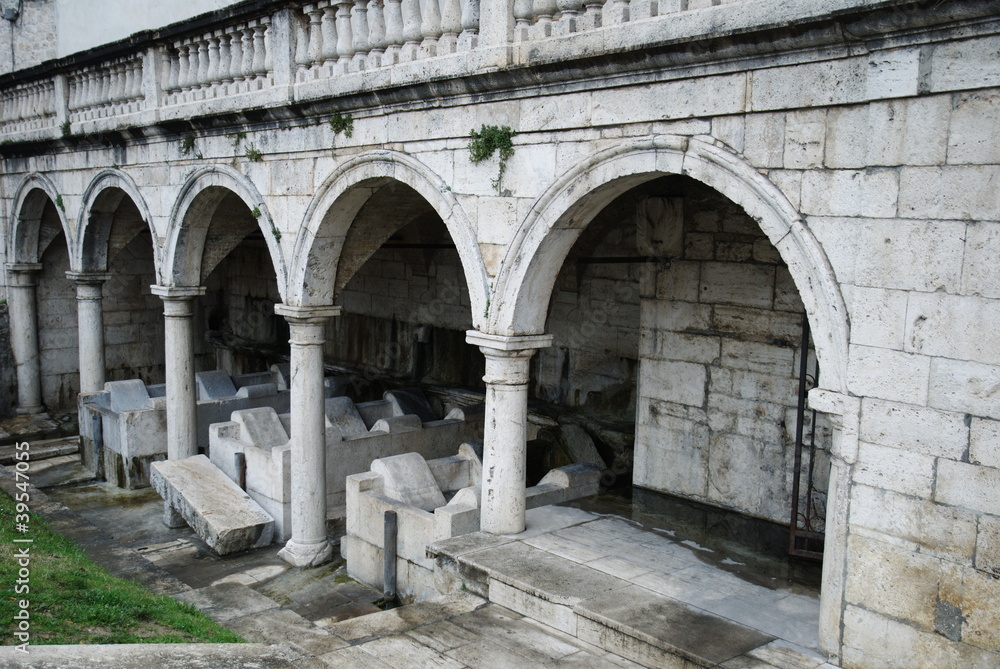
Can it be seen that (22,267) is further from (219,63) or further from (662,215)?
(662,215)

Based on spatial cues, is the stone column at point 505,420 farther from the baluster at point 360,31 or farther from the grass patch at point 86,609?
the baluster at point 360,31

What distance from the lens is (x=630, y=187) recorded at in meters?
5.45

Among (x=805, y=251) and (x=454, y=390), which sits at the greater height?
(x=805, y=251)

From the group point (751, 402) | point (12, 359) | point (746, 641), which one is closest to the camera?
point (746, 641)

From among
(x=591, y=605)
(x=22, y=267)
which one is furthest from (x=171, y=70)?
(x=591, y=605)

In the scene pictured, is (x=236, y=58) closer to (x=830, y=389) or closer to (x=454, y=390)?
(x=454, y=390)

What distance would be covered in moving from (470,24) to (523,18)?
1.58 ft

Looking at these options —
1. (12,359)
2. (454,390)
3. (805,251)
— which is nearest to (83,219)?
(12,359)

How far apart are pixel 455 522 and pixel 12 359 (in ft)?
32.7

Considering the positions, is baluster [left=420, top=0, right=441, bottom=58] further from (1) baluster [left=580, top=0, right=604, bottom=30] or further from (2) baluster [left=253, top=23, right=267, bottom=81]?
(2) baluster [left=253, top=23, right=267, bottom=81]

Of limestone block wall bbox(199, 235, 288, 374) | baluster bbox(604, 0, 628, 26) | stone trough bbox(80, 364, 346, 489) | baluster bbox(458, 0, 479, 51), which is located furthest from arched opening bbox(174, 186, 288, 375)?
baluster bbox(604, 0, 628, 26)

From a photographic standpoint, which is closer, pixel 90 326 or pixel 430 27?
pixel 430 27

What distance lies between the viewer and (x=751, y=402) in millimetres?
6930

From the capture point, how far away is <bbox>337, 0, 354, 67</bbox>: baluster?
6996 mm
